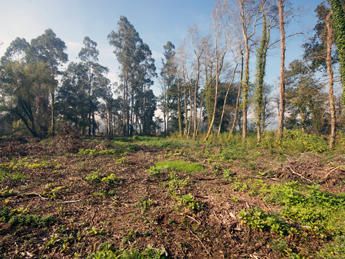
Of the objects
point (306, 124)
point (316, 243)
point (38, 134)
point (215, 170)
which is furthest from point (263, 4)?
point (38, 134)

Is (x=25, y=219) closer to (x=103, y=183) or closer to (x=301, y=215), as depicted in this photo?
(x=103, y=183)

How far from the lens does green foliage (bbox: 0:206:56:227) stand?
332cm

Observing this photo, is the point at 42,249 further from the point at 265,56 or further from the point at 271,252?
the point at 265,56

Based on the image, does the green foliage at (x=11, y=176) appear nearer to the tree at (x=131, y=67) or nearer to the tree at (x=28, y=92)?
the tree at (x=28, y=92)

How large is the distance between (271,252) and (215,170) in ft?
12.0

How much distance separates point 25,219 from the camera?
3.40 metres

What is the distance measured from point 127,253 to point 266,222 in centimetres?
229

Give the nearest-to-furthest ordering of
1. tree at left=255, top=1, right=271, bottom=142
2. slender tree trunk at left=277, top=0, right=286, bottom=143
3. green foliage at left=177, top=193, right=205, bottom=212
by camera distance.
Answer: green foliage at left=177, top=193, right=205, bottom=212 < slender tree trunk at left=277, top=0, right=286, bottom=143 < tree at left=255, top=1, right=271, bottom=142

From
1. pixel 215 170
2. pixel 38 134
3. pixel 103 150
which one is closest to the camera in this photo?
pixel 215 170

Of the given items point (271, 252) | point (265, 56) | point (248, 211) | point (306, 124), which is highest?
point (265, 56)

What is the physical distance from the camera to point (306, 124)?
997 inches

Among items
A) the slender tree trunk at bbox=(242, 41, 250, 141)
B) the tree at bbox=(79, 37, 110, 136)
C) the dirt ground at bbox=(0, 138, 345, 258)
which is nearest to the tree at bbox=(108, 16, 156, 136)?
the tree at bbox=(79, 37, 110, 136)

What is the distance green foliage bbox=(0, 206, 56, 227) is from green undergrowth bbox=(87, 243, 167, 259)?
4.28 ft

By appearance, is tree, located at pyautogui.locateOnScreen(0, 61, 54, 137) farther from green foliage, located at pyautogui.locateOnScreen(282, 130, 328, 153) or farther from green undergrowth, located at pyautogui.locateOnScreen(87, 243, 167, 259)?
green foliage, located at pyautogui.locateOnScreen(282, 130, 328, 153)
